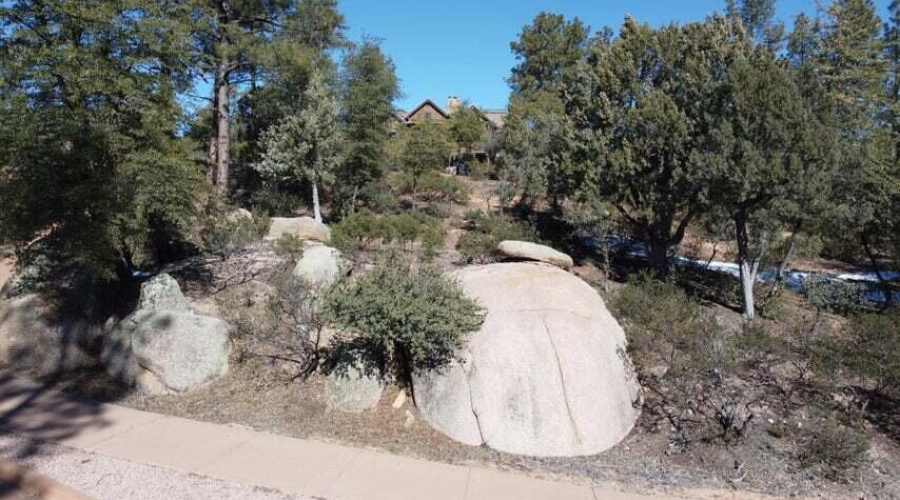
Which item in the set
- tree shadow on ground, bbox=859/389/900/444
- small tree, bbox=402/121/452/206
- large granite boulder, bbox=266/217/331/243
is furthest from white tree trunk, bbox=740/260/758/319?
small tree, bbox=402/121/452/206

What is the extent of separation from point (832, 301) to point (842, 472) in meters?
8.42

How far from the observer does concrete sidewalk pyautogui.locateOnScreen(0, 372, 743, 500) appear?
5.34m

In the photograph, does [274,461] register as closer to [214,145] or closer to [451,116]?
[214,145]

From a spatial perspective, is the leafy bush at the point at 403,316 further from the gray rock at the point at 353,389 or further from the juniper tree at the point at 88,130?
the juniper tree at the point at 88,130

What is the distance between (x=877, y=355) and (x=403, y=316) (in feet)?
20.9

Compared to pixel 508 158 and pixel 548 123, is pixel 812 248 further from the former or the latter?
pixel 508 158

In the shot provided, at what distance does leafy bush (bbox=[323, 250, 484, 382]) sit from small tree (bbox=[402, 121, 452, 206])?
1550 cm

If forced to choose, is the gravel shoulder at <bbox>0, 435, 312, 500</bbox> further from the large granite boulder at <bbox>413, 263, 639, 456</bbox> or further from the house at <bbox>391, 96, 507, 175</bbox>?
the house at <bbox>391, 96, 507, 175</bbox>

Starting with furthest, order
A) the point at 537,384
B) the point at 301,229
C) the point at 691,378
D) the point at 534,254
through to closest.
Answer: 1. the point at 301,229
2. the point at 534,254
3. the point at 691,378
4. the point at 537,384

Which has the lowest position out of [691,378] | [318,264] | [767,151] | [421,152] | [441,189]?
[691,378]

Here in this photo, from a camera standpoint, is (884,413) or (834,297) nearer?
(884,413)

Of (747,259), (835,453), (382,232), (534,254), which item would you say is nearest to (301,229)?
(382,232)

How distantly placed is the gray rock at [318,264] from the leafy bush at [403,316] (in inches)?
149

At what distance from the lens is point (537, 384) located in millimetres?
6617
